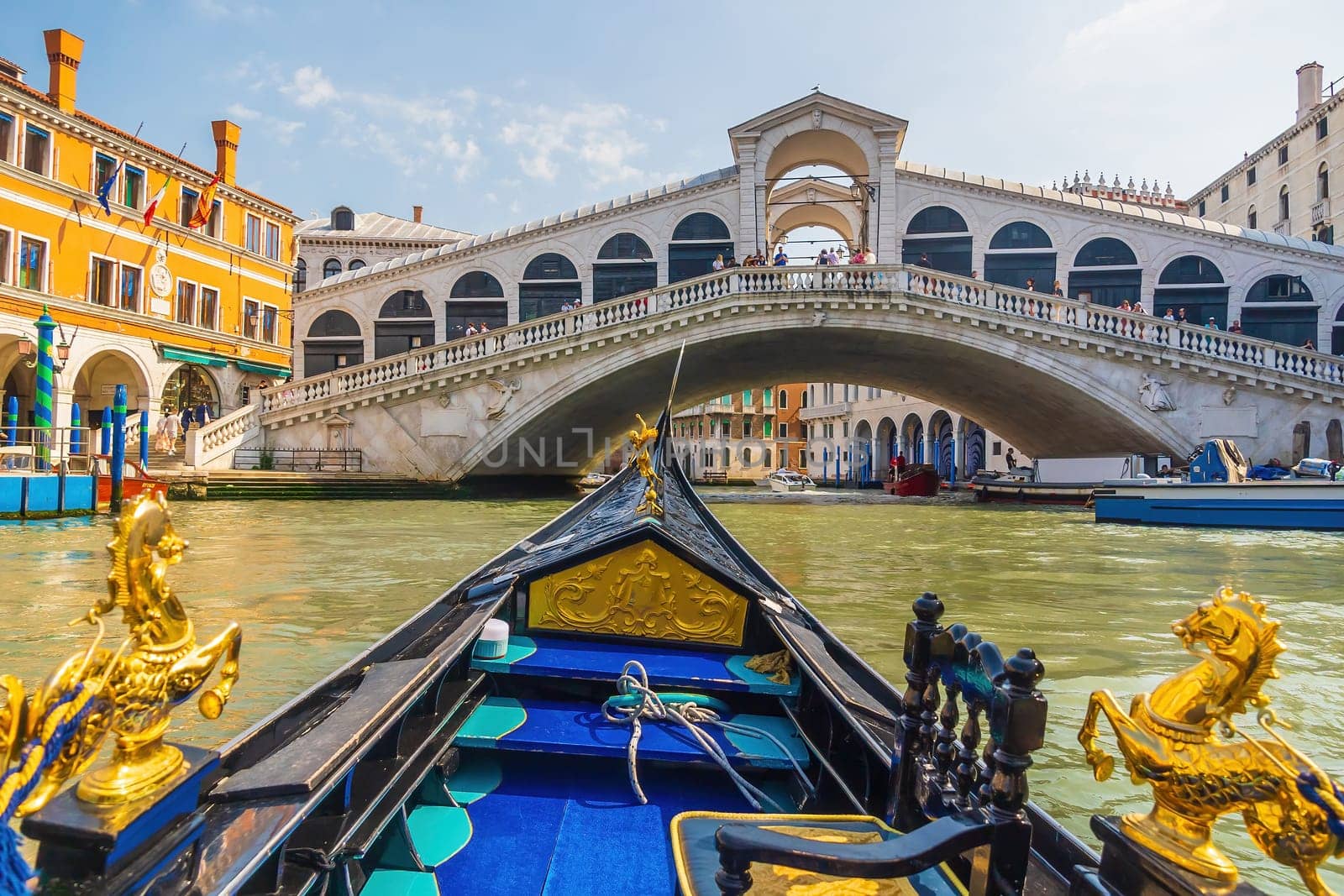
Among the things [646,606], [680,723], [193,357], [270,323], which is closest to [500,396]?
[193,357]

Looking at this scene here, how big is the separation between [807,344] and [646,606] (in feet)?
35.7

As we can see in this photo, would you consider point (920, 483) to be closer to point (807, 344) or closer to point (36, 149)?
point (807, 344)

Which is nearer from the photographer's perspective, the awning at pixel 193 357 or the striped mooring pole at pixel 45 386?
the striped mooring pole at pixel 45 386

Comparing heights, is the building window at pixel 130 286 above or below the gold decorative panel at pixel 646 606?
above

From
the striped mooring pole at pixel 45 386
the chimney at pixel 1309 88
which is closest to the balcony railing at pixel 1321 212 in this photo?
the chimney at pixel 1309 88

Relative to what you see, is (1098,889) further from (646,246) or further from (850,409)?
(850,409)

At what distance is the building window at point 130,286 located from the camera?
12.2 metres

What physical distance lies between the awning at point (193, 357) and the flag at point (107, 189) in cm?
228

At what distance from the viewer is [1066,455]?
14.9m

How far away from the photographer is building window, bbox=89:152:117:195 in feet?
38.4

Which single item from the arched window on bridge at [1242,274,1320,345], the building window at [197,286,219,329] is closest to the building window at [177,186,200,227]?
the building window at [197,286,219,329]

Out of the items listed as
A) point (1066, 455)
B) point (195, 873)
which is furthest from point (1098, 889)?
point (1066, 455)

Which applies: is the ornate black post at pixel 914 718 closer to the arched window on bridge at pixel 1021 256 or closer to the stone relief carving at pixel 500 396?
the stone relief carving at pixel 500 396

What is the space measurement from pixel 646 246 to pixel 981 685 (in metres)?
14.4
